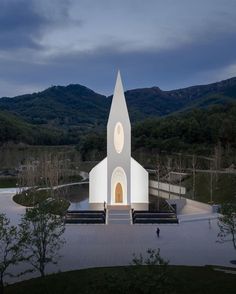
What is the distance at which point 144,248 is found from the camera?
17234 millimetres

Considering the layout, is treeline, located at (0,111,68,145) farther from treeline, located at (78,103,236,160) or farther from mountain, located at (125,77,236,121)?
mountain, located at (125,77,236,121)

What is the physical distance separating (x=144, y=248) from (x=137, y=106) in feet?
471

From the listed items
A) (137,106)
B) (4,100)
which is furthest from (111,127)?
(4,100)

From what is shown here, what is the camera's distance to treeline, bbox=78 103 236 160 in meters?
50.1

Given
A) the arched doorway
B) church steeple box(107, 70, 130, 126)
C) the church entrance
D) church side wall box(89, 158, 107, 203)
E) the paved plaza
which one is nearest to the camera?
the paved plaza

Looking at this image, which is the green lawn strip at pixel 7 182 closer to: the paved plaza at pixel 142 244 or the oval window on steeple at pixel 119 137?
the oval window on steeple at pixel 119 137

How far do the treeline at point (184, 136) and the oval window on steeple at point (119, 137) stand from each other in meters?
20.7

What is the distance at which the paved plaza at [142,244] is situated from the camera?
611 inches

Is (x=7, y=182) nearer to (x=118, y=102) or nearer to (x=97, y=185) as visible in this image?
(x=97, y=185)

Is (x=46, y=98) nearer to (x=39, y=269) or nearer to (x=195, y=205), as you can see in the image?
(x=195, y=205)

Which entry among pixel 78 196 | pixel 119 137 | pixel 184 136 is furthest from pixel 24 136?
pixel 119 137

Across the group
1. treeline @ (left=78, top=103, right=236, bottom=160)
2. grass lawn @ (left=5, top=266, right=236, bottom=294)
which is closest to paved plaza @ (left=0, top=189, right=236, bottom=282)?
grass lawn @ (left=5, top=266, right=236, bottom=294)

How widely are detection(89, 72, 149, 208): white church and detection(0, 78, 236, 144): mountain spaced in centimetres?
8812

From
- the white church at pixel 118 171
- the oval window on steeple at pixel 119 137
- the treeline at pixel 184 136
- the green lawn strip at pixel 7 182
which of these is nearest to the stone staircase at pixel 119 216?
the white church at pixel 118 171
